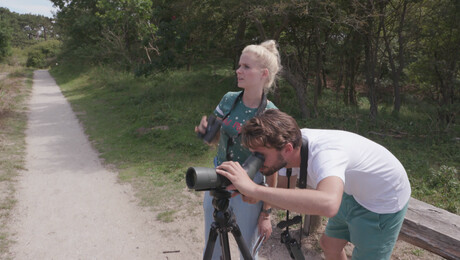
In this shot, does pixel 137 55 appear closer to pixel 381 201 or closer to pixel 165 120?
pixel 165 120

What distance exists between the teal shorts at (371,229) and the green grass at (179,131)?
320 cm

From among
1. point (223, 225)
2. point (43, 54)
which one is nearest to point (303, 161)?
point (223, 225)

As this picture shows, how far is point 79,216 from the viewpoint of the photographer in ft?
14.0

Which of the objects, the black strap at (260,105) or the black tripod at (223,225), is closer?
the black tripod at (223,225)

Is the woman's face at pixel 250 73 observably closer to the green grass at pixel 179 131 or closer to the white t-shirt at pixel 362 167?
the white t-shirt at pixel 362 167

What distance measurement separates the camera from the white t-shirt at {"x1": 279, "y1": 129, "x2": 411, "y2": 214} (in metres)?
1.48

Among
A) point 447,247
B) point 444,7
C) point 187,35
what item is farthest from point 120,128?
point 444,7

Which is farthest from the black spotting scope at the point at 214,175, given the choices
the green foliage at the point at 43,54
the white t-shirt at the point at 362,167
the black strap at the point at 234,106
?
the green foliage at the point at 43,54

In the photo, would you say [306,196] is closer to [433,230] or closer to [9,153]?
[433,230]

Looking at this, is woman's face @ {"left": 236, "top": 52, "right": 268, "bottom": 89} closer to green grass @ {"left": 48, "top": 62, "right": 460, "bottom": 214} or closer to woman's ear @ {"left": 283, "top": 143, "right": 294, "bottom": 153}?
woman's ear @ {"left": 283, "top": 143, "right": 294, "bottom": 153}

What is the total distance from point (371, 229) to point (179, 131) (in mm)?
6645

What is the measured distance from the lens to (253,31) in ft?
41.1

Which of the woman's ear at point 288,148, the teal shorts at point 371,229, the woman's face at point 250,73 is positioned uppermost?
the woman's face at point 250,73

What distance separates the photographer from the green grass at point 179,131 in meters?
5.30
